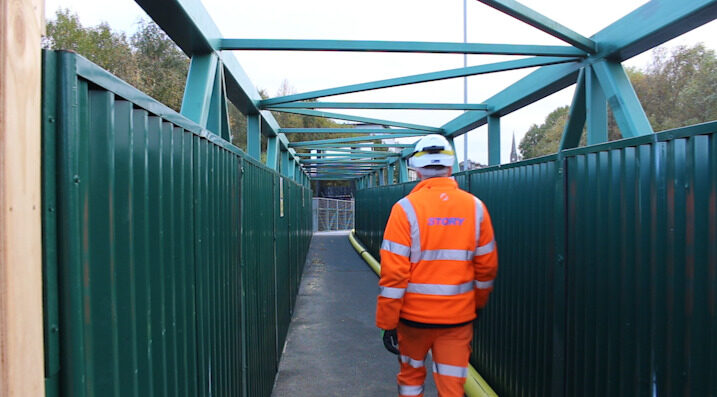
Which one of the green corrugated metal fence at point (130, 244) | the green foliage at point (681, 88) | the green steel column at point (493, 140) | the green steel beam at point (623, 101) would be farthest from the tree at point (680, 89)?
the green corrugated metal fence at point (130, 244)

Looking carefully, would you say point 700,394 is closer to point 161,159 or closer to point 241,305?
point 161,159

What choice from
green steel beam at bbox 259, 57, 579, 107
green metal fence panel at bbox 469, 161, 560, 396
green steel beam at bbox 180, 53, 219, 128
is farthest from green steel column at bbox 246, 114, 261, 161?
green metal fence panel at bbox 469, 161, 560, 396

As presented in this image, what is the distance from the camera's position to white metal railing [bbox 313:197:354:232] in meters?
32.8

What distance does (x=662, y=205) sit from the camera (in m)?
2.09

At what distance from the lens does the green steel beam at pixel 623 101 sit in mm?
4004

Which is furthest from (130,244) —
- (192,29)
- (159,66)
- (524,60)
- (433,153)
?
(159,66)

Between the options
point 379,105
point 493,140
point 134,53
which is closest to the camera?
point 493,140

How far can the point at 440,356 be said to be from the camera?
3168 millimetres

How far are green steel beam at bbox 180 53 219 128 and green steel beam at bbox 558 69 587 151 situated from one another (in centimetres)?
379

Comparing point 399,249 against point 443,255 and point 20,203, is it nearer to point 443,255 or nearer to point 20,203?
point 443,255

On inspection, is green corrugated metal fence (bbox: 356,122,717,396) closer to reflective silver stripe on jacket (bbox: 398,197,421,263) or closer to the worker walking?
the worker walking

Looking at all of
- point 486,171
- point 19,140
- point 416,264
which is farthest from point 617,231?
point 19,140

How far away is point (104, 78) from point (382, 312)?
7.56ft

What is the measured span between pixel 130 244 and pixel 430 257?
2051 mm
